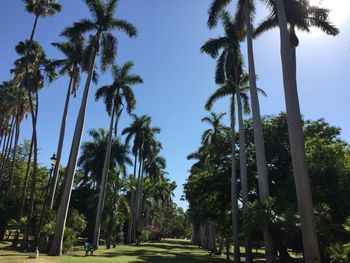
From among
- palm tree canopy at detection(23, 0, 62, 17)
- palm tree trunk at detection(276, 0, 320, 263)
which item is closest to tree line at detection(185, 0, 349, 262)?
palm tree trunk at detection(276, 0, 320, 263)

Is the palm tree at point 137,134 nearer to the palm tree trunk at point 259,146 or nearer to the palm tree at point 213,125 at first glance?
the palm tree at point 213,125

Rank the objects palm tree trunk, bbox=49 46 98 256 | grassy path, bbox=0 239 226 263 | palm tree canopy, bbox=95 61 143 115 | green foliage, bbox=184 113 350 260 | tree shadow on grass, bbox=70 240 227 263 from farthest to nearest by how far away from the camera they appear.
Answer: palm tree canopy, bbox=95 61 143 115 < tree shadow on grass, bbox=70 240 227 263 < palm tree trunk, bbox=49 46 98 256 < grassy path, bbox=0 239 226 263 < green foliage, bbox=184 113 350 260

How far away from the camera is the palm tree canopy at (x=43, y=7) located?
30.2m

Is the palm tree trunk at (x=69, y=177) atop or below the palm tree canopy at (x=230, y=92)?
below

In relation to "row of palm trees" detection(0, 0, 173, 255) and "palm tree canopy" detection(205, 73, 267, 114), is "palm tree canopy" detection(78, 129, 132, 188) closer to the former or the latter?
"row of palm trees" detection(0, 0, 173, 255)

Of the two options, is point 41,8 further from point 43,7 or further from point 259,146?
point 259,146

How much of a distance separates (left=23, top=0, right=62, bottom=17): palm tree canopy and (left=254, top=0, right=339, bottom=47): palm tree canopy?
20991 millimetres

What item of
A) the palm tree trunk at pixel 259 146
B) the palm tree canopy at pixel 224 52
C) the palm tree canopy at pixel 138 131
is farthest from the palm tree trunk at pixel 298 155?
→ the palm tree canopy at pixel 138 131

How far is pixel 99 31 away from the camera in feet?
88.7

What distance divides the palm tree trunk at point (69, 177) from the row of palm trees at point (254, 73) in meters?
9.53

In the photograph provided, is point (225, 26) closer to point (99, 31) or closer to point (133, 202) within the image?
point (99, 31)

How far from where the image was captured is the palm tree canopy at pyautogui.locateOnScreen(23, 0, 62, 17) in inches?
1188

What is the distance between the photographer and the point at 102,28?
88.8ft

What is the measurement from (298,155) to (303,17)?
9.16 metres
